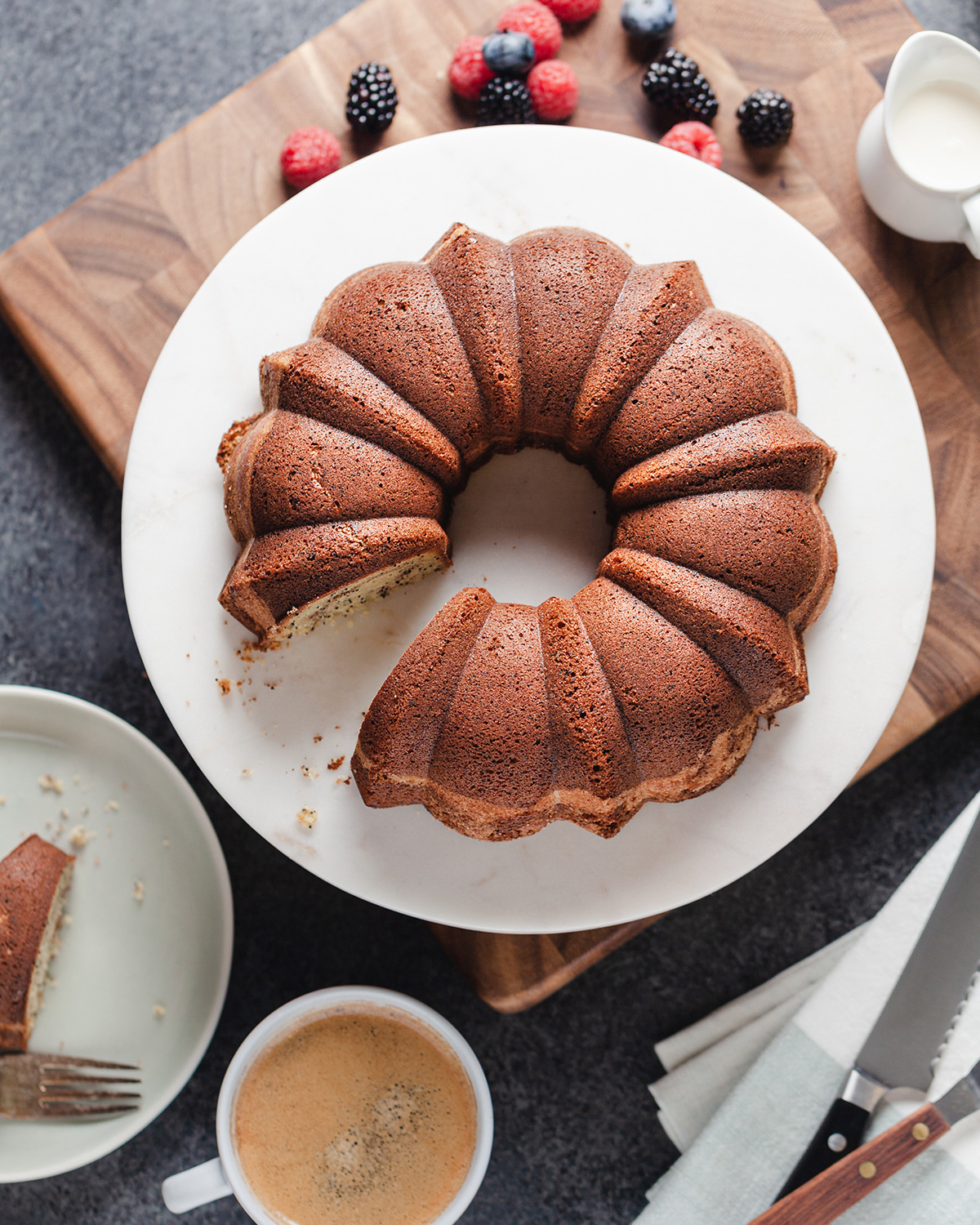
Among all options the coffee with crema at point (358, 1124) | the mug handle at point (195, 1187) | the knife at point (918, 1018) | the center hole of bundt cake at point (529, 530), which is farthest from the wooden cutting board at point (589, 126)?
the center hole of bundt cake at point (529, 530)

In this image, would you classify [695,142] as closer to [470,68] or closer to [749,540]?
[470,68]

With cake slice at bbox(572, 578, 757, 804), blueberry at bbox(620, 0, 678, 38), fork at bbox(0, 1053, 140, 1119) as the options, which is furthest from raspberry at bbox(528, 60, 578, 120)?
fork at bbox(0, 1053, 140, 1119)

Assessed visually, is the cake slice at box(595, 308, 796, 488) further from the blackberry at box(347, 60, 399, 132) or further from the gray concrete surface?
the gray concrete surface

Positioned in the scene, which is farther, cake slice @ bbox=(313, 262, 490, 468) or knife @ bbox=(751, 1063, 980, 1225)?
knife @ bbox=(751, 1063, 980, 1225)

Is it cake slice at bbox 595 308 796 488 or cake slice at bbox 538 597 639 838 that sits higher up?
cake slice at bbox 595 308 796 488

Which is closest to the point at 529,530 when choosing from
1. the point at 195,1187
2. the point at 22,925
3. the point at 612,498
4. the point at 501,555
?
the point at 501,555

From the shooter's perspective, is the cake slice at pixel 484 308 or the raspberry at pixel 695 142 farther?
the raspberry at pixel 695 142

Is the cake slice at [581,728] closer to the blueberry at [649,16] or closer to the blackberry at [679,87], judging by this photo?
the blackberry at [679,87]

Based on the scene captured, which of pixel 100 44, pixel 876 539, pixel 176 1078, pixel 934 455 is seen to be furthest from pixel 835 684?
pixel 100 44
